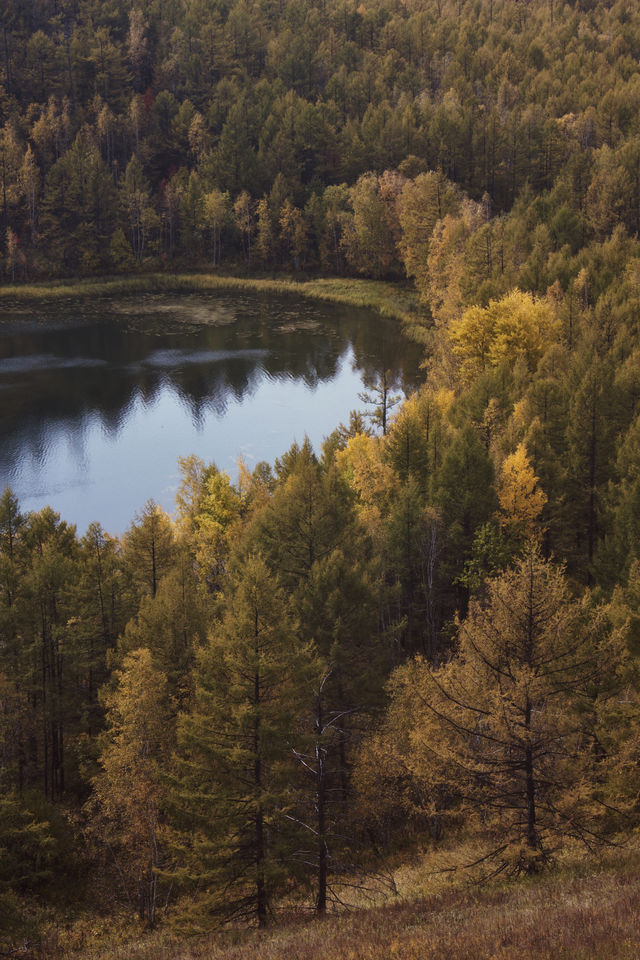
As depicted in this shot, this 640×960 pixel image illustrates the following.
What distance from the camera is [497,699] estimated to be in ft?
64.3

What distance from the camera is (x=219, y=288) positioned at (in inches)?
5207

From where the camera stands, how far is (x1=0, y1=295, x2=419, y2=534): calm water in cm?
6519

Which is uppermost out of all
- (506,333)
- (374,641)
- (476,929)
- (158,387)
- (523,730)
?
(506,333)

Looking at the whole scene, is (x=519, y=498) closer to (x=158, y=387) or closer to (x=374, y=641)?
(x=374, y=641)

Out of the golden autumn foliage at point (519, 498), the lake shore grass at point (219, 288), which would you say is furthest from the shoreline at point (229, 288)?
the golden autumn foliage at point (519, 498)

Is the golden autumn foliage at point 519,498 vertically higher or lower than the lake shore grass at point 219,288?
lower

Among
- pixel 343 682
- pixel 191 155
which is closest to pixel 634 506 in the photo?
pixel 343 682

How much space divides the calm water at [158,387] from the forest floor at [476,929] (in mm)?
39724

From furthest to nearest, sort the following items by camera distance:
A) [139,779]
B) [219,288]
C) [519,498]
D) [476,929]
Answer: [219,288], [519,498], [139,779], [476,929]

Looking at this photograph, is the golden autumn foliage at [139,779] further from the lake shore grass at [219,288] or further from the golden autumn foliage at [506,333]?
the lake shore grass at [219,288]

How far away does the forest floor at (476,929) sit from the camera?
13.6m

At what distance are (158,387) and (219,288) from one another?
51945 mm

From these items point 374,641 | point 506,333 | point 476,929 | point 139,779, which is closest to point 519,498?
point 374,641

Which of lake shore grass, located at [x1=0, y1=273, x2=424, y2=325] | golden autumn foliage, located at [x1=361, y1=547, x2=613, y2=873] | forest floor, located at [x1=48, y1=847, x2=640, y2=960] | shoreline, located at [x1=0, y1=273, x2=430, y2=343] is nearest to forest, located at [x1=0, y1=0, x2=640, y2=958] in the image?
golden autumn foliage, located at [x1=361, y1=547, x2=613, y2=873]
